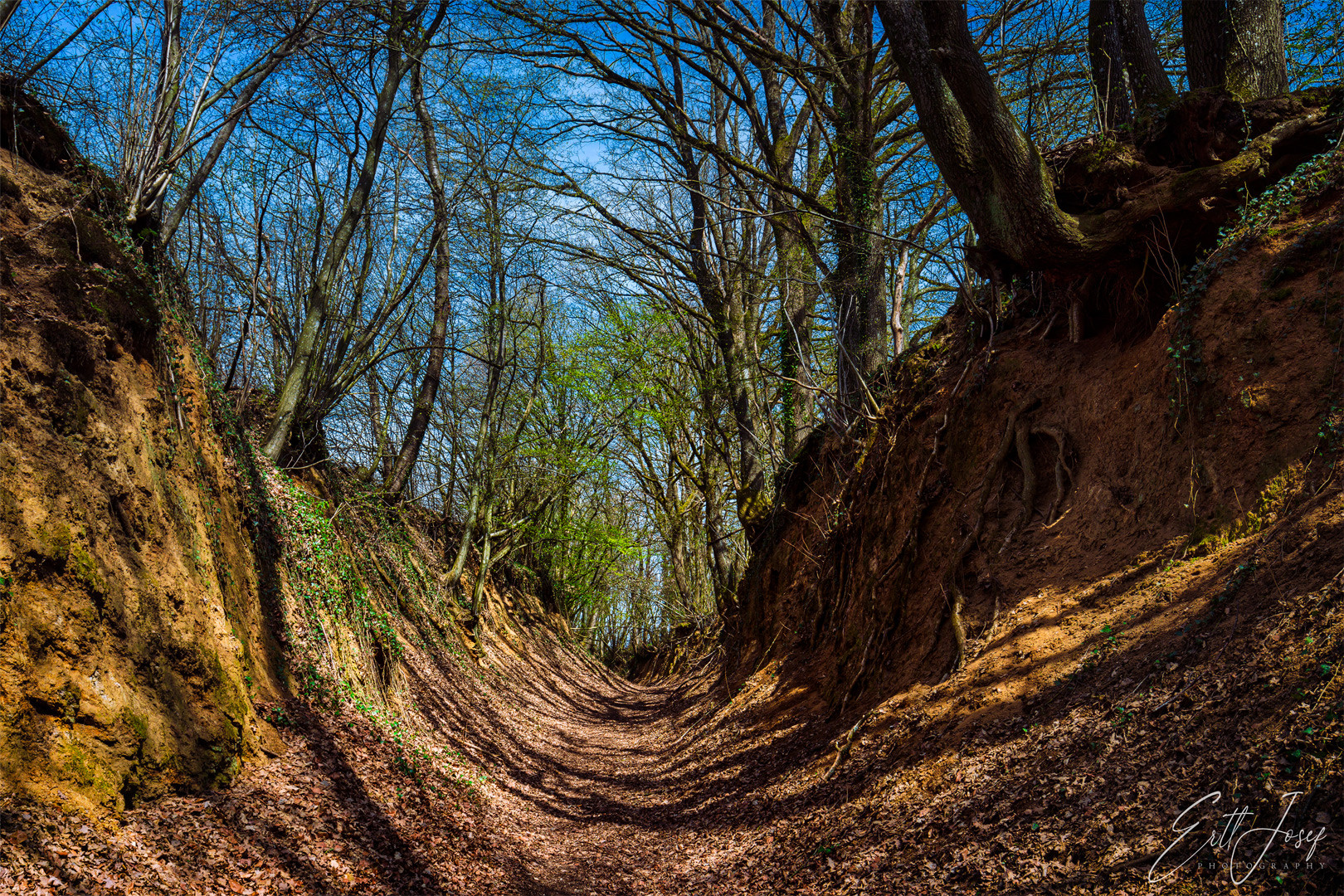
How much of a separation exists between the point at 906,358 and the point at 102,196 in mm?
8946

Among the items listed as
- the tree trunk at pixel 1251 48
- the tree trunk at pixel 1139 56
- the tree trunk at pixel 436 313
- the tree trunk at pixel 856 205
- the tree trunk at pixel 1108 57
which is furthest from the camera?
the tree trunk at pixel 436 313

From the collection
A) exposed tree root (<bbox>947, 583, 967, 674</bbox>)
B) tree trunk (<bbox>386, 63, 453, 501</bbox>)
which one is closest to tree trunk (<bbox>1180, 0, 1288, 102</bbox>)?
exposed tree root (<bbox>947, 583, 967, 674</bbox>)

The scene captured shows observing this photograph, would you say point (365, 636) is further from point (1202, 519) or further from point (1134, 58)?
point (1134, 58)

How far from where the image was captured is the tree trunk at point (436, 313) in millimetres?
11375

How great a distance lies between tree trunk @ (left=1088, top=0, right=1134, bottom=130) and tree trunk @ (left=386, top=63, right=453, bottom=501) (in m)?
9.23

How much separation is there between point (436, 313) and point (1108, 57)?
11.1 meters

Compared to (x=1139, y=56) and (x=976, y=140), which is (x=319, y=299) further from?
(x=1139, y=56)

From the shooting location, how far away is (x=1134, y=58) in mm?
6504

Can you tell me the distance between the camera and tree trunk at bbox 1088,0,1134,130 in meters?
6.57

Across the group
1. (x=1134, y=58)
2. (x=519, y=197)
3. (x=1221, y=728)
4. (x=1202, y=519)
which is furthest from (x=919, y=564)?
(x=519, y=197)

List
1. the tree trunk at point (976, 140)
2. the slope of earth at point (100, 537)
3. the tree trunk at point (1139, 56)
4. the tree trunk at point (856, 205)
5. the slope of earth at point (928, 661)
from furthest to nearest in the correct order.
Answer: the tree trunk at point (856, 205), the tree trunk at point (1139, 56), the tree trunk at point (976, 140), the slope of earth at point (100, 537), the slope of earth at point (928, 661)

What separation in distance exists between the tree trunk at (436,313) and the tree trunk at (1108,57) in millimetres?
9234

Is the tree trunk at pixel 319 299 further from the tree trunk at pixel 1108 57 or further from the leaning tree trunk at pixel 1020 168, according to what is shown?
the tree trunk at pixel 1108 57

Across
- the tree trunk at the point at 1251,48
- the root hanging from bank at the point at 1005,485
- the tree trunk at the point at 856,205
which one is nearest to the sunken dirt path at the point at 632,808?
the root hanging from bank at the point at 1005,485
